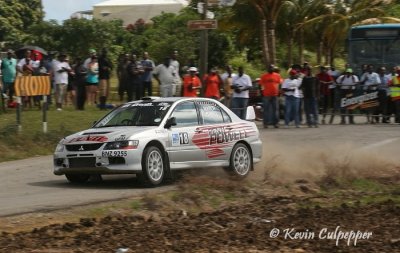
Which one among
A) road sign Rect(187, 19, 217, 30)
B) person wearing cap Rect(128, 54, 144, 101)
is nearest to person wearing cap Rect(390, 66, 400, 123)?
person wearing cap Rect(128, 54, 144, 101)

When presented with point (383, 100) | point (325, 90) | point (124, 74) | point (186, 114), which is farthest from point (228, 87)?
point (186, 114)

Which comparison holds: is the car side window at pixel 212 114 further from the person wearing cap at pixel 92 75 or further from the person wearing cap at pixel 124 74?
the person wearing cap at pixel 124 74

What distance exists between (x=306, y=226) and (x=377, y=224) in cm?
85

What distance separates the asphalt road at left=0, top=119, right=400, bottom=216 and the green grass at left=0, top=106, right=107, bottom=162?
726 millimetres

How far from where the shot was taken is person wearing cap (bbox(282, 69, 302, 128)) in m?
26.9

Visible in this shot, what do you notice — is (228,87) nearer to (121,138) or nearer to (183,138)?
(183,138)

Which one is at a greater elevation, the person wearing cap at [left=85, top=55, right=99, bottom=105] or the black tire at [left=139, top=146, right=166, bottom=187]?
the person wearing cap at [left=85, top=55, right=99, bottom=105]

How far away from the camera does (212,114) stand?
15.5 metres

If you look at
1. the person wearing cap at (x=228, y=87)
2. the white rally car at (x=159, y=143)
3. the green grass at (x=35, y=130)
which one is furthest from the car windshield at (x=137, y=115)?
the person wearing cap at (x=228, y=87)

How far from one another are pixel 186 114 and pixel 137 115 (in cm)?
82

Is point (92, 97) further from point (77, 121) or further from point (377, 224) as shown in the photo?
point (377, 224)

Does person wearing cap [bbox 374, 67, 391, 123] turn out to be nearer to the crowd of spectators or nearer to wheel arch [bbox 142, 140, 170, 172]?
the crowd of spectators

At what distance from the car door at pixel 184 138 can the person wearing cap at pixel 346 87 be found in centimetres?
1559

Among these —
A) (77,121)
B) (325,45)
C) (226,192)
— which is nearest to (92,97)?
(77,121)
